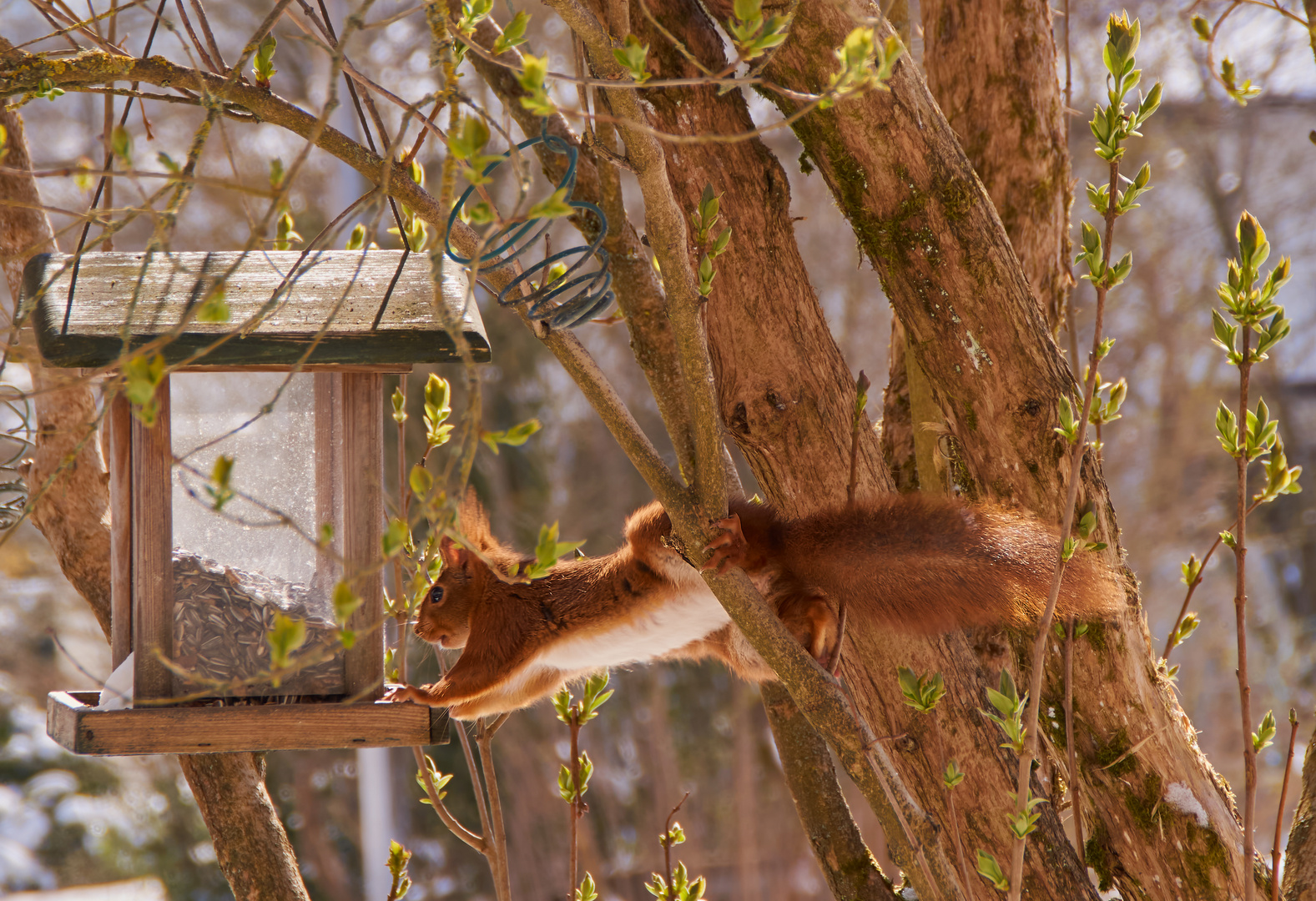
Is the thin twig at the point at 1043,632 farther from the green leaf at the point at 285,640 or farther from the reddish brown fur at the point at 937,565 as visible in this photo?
the green leaf at the point at 285,640

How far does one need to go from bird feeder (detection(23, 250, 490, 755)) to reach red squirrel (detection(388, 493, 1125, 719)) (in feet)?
0.46

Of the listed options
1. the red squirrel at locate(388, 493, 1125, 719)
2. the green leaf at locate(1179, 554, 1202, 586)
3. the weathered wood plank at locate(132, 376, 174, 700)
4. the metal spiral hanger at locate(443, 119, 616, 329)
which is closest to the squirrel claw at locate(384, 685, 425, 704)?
the red squirrel at locate(388, 493, 1125, 719)

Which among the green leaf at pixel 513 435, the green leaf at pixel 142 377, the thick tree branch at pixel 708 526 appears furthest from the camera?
the thick tree branch at pixel 708 526

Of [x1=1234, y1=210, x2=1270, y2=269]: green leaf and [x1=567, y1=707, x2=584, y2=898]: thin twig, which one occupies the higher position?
[x1=1234, y1=210, x2=1270, y2=269]: green leaf

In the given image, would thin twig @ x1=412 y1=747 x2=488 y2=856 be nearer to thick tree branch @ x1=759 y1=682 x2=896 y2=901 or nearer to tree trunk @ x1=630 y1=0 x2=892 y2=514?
thick tree branch @ x1=759 y1=682 x2=896 y2=901

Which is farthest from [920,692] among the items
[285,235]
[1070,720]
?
[285,235]

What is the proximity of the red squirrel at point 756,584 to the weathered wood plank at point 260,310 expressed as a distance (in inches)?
10.2

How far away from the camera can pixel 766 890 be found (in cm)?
562

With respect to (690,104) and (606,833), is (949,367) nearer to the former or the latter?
(690,104)

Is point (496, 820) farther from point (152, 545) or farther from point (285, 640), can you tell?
point (285, 640)

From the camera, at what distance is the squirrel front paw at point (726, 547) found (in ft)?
3.63

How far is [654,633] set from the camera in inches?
66.6

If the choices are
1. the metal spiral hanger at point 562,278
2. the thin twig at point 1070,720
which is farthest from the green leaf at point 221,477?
the thin twig at point 1070,720

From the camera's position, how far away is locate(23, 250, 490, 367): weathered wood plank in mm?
1191
